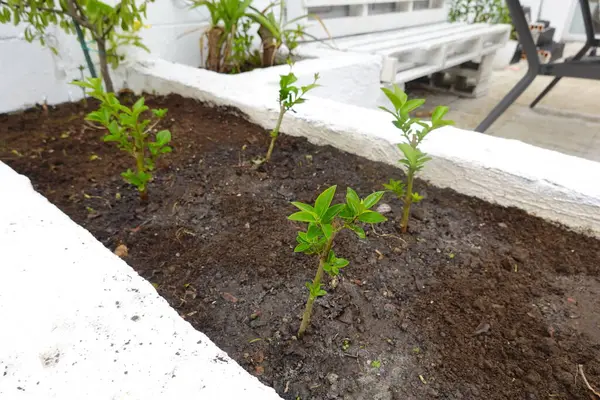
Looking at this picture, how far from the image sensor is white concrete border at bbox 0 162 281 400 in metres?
0.57

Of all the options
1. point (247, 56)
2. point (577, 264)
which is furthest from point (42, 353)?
point (247, 56)

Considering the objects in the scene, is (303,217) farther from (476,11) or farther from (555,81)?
(476,11)

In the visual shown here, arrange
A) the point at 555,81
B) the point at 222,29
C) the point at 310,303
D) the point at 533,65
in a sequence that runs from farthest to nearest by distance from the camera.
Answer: the point at 555,81, the point at 533,65, the point at 222,29, the point at 310,303

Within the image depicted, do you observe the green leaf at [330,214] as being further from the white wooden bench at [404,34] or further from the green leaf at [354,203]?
the white wooden bench at [404,34]

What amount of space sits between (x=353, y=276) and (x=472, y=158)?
1.73ft

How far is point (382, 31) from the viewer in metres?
3.76

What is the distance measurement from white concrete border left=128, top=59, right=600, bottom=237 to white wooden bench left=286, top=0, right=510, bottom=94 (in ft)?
4.19

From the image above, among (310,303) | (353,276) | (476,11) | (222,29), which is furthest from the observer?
(476,11)

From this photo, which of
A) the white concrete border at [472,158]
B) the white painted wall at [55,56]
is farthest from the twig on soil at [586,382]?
the white painted wall at [55,56]

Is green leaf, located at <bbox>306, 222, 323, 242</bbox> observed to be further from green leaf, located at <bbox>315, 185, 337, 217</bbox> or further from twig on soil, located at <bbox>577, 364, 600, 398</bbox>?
twig on soil, located at <bbox>577, 364, 600, 398</bbox>

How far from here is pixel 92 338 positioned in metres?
0.64

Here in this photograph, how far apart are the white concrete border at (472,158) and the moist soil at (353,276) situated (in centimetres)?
4

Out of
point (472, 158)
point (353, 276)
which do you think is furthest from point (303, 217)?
point (472, 158)

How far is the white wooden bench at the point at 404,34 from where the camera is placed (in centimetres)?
304
